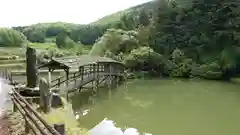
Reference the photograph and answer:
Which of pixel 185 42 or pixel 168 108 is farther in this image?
pixel 185 42

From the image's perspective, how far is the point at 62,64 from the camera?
2045 cm

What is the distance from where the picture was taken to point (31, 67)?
1180 cm

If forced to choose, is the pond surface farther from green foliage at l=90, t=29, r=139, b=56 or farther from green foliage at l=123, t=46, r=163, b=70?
green foliage at l=90, t=29, r=139, b=56

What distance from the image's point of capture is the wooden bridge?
2076 centimetres

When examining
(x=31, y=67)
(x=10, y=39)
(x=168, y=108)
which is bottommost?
(x=168, y=108)

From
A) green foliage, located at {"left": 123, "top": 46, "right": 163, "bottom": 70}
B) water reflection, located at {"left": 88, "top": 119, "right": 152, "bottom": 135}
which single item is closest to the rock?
water reflection, located at {"left": 88, "top": 119, "right": 152, "bottom": 135}

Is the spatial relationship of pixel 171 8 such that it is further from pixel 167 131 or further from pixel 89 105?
pixel 167 131

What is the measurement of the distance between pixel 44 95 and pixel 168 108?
11.7m

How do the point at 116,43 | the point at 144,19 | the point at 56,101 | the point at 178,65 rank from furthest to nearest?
the point at 144,19, the point at 116,43, the point at 178,65, the point at 56,101

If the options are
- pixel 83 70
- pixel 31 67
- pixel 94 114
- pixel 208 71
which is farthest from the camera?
pixel 208 71

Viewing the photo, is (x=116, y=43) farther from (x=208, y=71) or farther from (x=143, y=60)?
(x=208, y=71)

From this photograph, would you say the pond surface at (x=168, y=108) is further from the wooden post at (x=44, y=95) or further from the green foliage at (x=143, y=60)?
the green foliage at (x=143, y=60)

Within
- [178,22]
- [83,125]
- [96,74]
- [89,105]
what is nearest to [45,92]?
[83,125]

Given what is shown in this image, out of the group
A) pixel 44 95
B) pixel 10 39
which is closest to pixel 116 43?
pixel 44 95
